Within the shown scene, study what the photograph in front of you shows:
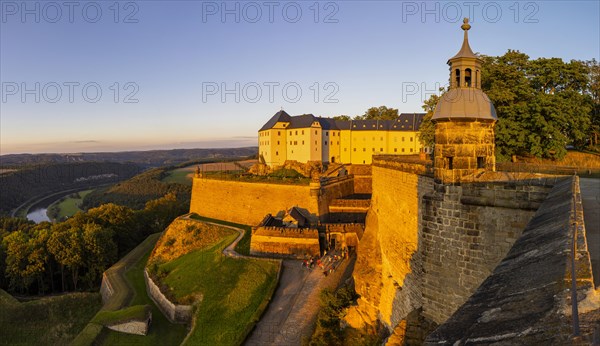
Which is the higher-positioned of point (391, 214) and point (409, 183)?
point (409, 183)

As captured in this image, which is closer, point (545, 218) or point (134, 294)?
point (545, 218)

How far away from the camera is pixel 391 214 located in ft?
54.1

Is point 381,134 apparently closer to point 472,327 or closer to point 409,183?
point 409,183

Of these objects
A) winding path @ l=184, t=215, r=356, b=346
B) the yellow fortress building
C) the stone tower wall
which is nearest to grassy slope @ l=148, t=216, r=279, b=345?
winding path @ l=184, t=215, r=356, b=346

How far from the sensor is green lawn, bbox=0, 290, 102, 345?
2377cm

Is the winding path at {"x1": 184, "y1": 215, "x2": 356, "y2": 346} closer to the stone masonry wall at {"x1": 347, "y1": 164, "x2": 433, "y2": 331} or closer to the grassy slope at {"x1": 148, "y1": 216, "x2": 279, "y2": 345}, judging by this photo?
the grassy slope at {"x1": 148, "y1": 216, "x2": 279, "y2": 345}

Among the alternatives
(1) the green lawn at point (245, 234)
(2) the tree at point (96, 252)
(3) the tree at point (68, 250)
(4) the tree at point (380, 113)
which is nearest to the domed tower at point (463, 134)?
(1) the green lawn at point (245, 234)

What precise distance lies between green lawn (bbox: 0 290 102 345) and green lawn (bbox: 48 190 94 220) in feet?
208

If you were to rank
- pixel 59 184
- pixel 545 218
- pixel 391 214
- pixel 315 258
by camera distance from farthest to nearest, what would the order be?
pixel 59 184 → pixel 315 258 → pixel 391 214 → pixel 545 218

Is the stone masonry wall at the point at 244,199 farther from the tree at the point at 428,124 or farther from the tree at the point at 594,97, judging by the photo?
the tree at the point at 594,97

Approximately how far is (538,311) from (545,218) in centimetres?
314

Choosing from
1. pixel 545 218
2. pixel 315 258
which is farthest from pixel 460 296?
pixel 315 258

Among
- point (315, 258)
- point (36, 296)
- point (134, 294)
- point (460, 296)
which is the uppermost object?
point (460, 296)

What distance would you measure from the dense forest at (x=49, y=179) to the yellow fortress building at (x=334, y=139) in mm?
84516
